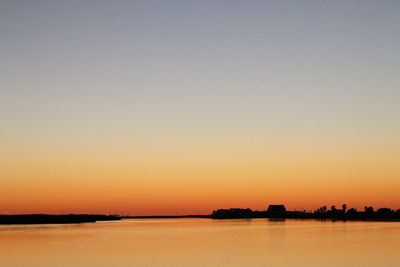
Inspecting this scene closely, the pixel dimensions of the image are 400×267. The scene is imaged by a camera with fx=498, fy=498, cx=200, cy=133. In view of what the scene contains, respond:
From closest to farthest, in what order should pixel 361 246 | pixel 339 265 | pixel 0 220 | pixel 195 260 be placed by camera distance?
pixel 339 265
pixel 195 260
pixel 361 246
pixel 0 220

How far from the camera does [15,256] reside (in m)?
50.9

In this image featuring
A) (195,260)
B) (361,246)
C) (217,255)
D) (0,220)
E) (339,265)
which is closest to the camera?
(339,265)

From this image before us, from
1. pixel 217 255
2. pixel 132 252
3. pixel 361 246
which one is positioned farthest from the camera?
pixel 361 246

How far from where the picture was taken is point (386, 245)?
58.5 m

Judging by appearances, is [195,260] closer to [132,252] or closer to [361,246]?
[132,252]

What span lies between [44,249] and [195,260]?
22451 millimetres

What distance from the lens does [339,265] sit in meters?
41.7

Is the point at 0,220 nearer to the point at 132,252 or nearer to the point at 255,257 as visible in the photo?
the point at 132,252

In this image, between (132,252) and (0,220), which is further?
(0,220)

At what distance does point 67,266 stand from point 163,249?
52.8 feet

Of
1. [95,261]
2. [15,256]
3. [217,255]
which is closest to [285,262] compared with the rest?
[217,255]

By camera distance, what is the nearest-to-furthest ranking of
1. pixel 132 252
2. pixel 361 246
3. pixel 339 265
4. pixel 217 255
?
pixel 339 265 → pixel 217 255 → pixel 132 252 → pixel 361 246

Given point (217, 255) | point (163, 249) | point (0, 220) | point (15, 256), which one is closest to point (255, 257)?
point (217, 255)

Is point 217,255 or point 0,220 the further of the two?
point 0,220
